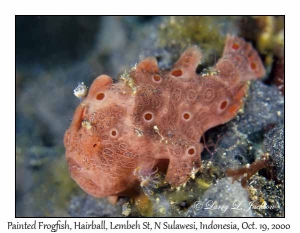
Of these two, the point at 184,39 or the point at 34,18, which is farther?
the point at 34,18

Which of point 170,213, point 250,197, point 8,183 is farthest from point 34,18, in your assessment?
point 250,197

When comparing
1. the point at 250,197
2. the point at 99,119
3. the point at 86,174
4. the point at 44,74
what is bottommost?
the point at 250,197
